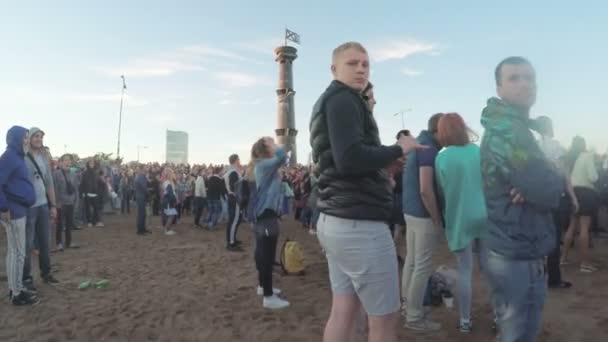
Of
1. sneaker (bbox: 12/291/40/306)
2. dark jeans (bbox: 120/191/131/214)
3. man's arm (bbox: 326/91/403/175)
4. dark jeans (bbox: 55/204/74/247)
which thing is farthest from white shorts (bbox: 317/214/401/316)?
dark jeans (bbox: 120/191/131/214)

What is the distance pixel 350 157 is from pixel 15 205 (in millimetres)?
5037

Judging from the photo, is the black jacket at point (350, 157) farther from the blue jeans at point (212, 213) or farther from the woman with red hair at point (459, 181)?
the blue jeans at point (212, 213)

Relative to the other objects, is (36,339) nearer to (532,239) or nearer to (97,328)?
(97,328)

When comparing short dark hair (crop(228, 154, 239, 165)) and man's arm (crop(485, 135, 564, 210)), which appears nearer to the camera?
man's arm (crop(485, 135, 564, 210))

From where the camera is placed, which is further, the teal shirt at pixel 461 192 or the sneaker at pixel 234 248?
the sneaker at pixel 234 248

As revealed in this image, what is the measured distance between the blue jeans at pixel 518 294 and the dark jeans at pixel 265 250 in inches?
132

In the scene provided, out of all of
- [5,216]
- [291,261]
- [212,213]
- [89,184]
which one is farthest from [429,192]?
[89,184]

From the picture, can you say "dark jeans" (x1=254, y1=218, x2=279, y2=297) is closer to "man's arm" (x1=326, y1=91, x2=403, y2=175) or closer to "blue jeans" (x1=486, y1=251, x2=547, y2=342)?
"man's arm" (x1=326, y1=91, x2=403, y2=175)

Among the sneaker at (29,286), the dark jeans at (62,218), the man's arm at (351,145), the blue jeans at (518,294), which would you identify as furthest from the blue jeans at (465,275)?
the dark jeans at (62,218)

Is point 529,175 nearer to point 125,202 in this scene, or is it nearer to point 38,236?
point 38,236

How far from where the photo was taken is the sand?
4.28 metres

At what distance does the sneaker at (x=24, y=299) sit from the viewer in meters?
5.35

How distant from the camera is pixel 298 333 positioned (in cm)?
424

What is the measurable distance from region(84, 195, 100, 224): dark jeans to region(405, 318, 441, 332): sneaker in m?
13.0
